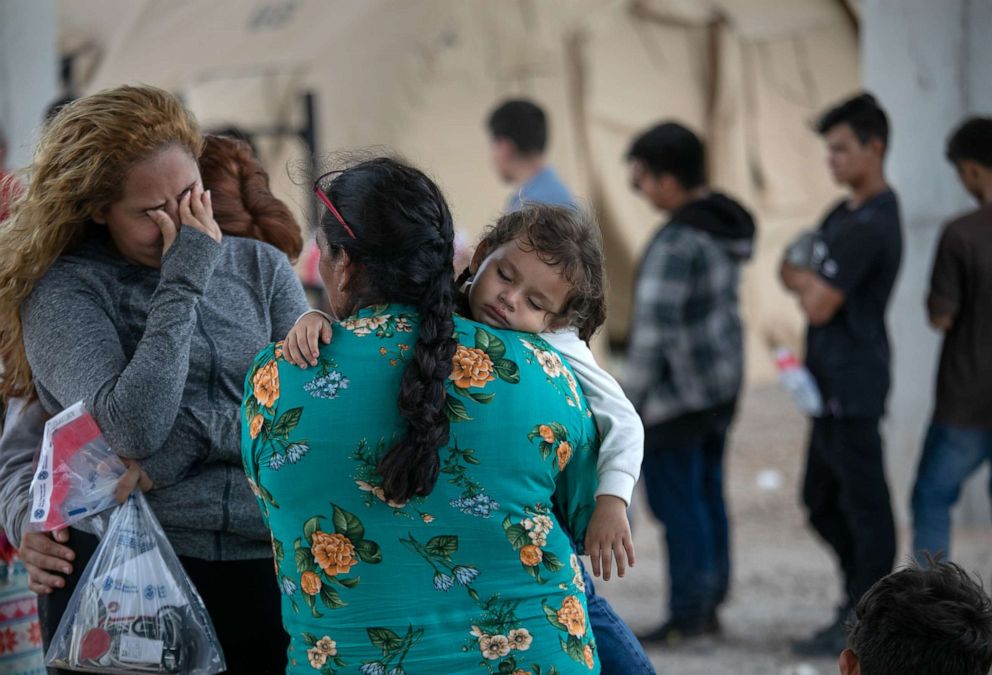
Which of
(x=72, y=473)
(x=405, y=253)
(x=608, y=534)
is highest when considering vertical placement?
(x=405, y=253)

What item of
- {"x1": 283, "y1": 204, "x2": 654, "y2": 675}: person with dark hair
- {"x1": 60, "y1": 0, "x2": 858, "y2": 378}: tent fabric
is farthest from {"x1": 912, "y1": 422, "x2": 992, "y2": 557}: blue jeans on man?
{"x1": 60, "y1": 0, "x2": 858, "y2": 378}: tent fabric

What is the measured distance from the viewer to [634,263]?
10805 mm

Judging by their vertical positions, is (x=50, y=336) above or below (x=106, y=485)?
above

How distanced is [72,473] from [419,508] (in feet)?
2.29

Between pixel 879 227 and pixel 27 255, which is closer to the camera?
pixel 27 255

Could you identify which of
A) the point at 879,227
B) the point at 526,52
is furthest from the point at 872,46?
the point at 526,52

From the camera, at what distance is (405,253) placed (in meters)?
1.91

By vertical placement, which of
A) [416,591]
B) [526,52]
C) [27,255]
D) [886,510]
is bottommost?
[886,510]

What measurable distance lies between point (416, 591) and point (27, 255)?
0.93 metres

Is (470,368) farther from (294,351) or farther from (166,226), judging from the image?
(166,226)

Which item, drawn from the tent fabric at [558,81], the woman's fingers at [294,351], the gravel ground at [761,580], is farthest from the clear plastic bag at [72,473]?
the tent fabric at [558,81]

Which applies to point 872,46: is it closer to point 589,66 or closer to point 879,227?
point 879,227

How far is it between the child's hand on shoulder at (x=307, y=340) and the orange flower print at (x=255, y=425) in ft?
0.32

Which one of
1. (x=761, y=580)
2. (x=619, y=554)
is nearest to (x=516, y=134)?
(x=761, y=580)
